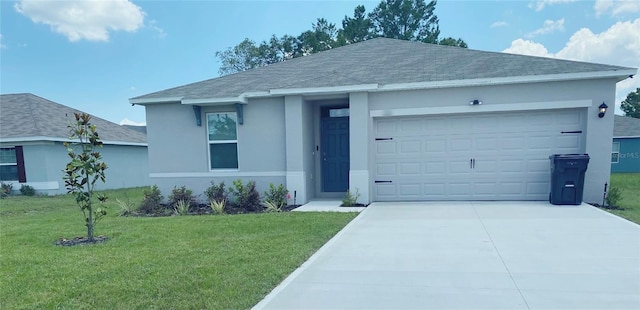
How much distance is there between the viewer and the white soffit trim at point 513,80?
688cm

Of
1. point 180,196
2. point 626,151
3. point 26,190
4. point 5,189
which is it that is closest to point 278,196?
point 180,196

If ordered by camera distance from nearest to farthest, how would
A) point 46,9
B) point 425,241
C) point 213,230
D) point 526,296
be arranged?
point 526,296, point 425,241, point 213,230, point 46,9

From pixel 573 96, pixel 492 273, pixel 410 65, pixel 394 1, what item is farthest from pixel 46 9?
pixel 394 1

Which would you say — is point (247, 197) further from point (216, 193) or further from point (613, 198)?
point (613, 198)

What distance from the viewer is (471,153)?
8.00 meters

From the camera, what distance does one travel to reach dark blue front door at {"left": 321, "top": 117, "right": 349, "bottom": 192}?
9.20 metres

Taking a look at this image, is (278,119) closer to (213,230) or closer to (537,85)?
(213,230)

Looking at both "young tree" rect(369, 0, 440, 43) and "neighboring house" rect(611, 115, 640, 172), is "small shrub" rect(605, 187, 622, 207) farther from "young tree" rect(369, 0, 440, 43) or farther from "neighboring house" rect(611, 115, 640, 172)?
"young tree" rect(369, 0, 440, 43)

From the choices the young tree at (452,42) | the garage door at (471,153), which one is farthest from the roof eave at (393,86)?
the young tree at (452,42)

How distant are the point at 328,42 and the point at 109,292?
23755mm

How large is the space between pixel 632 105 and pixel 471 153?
36788 millimetres

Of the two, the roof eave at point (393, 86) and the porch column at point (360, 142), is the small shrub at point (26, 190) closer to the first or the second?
the roof eave at point (393, 86)

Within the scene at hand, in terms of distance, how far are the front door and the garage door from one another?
1061mm

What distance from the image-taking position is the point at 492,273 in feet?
11.6
